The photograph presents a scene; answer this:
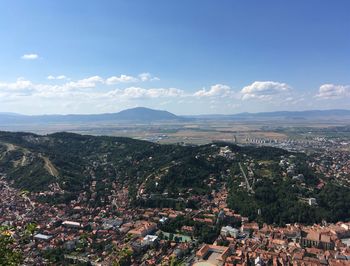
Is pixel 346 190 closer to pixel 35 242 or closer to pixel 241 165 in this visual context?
pixel 241 165

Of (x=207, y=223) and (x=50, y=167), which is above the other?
(x=50, y=167)

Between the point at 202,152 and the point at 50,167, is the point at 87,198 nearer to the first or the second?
the point at 50,167

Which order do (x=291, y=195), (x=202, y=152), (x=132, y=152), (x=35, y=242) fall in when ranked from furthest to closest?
(x=132, y=152) → (x=202, y=152) → (x=291, y=195) → (x=35, y=242)

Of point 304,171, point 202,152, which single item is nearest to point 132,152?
point 202,152

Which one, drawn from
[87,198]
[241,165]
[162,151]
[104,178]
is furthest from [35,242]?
[162,151]

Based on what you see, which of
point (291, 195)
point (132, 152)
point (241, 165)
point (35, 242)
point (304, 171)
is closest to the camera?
point (35, 242)

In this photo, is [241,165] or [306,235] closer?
[306,235]
